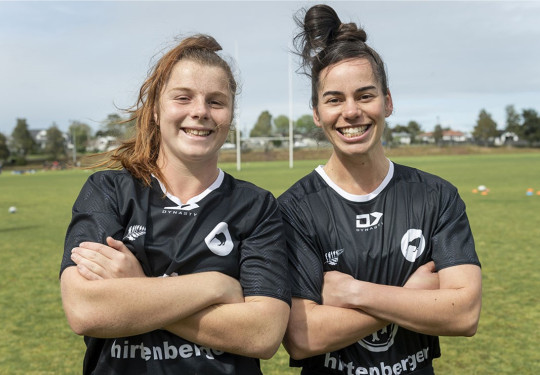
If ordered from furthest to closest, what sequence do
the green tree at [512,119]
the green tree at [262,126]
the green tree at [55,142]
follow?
the green tree at [262,126] < the green tree at [512,119] < the green tree at [55,142]

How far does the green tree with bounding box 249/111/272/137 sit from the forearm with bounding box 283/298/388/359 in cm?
11191

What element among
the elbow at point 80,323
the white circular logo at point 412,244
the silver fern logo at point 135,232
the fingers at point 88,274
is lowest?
the elbow at point 80,323

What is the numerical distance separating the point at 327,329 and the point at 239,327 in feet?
1.29

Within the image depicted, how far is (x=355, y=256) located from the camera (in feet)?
8.70

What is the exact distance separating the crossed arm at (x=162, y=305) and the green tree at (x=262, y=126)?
367 ft

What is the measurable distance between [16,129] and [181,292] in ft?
313

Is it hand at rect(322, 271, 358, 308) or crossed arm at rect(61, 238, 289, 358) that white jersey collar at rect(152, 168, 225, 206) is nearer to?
crossed arm at rect(61, 238, 289, 358)

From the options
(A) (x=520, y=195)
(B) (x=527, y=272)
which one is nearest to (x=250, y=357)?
(B) (x=527, y=272)

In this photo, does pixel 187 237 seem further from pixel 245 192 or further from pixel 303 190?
pixel 303 190

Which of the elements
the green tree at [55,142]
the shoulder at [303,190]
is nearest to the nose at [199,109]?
the shoulder at [303,190]

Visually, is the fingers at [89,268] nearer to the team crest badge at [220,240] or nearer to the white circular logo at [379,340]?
the team crest badge at [220,240]

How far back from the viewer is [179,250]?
8.14 ft

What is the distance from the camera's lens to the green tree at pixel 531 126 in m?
96.1

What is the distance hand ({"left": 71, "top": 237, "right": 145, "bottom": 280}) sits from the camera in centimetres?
236
